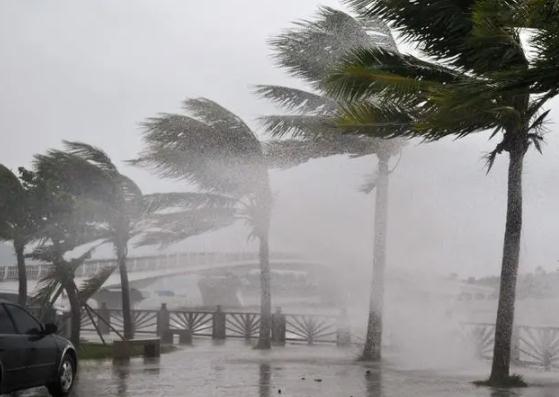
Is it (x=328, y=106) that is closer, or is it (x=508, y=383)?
(x=508, y=383)

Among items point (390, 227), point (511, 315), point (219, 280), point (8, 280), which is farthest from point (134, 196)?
point (219, 280)

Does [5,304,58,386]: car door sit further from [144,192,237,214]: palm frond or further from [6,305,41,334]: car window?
[144,192,237,214]: palm frond

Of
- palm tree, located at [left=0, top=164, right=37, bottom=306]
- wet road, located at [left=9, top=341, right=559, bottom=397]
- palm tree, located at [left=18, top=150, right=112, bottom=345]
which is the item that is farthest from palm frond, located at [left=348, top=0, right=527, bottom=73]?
palm tree, located at [left=0, top=164, right=37, bottom=306]

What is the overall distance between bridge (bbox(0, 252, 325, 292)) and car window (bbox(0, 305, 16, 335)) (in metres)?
28.2

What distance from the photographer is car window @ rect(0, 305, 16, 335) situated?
32.4 feet

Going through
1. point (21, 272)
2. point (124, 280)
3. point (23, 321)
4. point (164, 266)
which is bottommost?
point (23, 321)

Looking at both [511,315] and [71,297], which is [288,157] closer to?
[71,297]

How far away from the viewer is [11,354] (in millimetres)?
9688

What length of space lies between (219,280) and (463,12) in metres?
70.2

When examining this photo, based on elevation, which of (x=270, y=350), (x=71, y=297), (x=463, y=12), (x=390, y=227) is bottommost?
(x=270, y=350)

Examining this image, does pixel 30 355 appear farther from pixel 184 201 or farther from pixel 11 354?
pixel 184 201

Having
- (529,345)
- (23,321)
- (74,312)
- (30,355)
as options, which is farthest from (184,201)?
(30,355)

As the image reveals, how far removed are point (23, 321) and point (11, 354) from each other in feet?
3.07

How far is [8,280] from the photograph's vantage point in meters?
41.4
